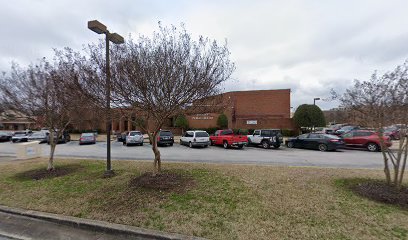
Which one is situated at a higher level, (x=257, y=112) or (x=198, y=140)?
(x=257, y=112)

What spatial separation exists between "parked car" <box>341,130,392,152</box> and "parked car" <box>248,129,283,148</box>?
5.31m

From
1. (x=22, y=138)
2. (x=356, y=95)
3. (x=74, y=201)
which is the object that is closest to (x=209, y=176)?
(x=74, y=201)

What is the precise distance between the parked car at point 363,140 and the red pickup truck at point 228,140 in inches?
327

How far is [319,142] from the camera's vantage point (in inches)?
669

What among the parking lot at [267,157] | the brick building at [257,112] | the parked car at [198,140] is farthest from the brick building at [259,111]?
the parking lot at [267,157]

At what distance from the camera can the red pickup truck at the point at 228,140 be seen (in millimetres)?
18453

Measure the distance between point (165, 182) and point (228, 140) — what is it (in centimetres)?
1271

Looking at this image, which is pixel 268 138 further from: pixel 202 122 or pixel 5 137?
pixel 5 137

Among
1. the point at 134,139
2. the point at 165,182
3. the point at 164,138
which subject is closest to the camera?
the point at 165,182

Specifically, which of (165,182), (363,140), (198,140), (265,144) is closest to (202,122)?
(198,140)

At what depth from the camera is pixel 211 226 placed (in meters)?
4.23

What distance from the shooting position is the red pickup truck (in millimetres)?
18453

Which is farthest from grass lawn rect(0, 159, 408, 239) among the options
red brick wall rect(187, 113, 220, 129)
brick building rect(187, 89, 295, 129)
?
red brick wall rect(187, 113, 220, 129)

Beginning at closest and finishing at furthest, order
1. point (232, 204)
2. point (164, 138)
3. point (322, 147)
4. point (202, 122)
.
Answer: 1. point (232, 204)
2. point (322, 147)
3. point (164, 138)
4. point (202, 122)
